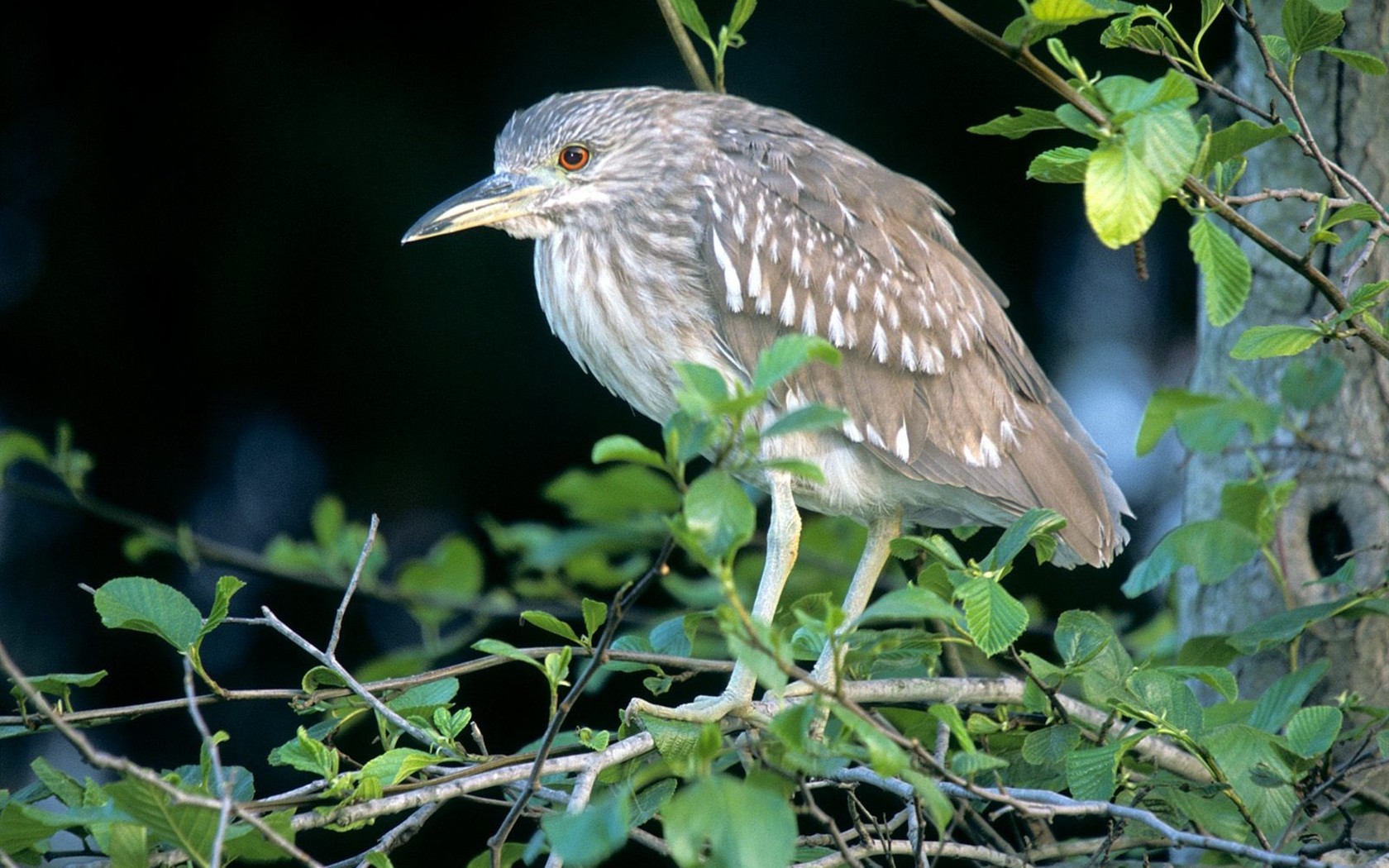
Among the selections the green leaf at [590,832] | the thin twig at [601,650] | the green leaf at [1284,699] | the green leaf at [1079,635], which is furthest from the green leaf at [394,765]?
the green leaf at [1284,699]

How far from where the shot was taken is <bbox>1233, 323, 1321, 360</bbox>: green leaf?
1484mm

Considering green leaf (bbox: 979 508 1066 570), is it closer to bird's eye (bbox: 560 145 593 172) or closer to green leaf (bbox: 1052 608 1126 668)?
green leaf (bbox: 1052 608 1126 668)

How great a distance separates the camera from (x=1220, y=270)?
1363mm

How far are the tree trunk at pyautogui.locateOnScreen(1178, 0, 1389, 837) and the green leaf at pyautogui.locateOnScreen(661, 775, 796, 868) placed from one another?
4.96 ft

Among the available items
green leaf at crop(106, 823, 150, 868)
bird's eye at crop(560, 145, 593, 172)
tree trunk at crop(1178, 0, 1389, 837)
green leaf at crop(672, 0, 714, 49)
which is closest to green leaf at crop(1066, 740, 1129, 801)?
tree trunk at crop(1178, 0, 1389, 837)

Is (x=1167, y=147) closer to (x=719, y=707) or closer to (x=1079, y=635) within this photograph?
(x=1079, y=635)

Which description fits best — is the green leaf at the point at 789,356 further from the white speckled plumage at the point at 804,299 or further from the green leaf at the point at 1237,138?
the white speckled plumage at the point at 804,299

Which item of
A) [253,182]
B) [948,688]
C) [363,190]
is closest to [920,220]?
[948,688]

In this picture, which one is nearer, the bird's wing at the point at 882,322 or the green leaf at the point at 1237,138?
the green leaf at the point at 1237,138

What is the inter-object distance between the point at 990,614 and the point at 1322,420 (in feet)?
4.32

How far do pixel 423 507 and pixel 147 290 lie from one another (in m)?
1.05

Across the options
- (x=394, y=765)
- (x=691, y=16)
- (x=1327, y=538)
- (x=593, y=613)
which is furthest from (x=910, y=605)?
(x=1327, y=538)

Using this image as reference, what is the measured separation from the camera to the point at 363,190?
3848 millimetres

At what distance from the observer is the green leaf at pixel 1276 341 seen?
4.87 ft
